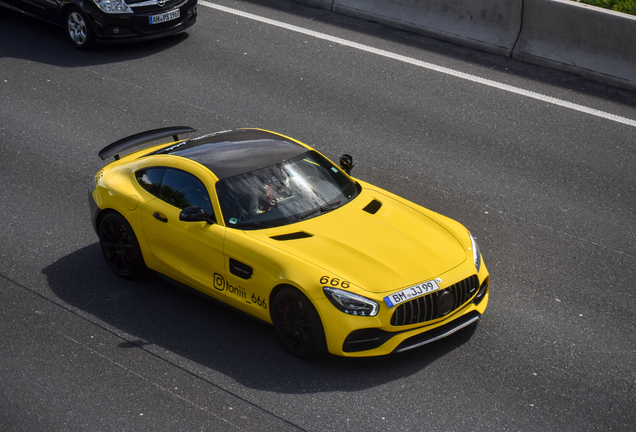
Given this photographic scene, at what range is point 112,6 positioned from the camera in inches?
503

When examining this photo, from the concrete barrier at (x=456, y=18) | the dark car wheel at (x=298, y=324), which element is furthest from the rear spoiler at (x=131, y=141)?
the concrete barrier at (x=456, y=18)

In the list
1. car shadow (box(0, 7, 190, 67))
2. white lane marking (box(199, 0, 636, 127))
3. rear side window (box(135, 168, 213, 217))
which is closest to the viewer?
rear side window (box(135, 168, 213, 217))

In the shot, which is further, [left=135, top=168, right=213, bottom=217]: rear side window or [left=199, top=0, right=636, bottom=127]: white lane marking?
[left=199, top=0, right=636, bottom=127]: white lane marking

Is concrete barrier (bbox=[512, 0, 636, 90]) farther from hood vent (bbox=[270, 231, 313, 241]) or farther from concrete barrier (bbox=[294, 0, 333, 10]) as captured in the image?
hood vent (bbox=[270, 231, 313, 241])

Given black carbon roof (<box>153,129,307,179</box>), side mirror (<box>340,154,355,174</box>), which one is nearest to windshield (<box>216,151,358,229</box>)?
black carbon roof (<box>153,129,307,179</box>)

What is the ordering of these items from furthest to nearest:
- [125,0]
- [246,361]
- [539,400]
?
1. [125,0]
2. [246,361]
3. [539,400]

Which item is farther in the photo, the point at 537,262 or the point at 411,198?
the point at 411,198

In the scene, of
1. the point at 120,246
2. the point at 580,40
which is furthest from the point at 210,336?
the point at 580,40

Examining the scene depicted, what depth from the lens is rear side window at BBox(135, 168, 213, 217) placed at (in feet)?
22.5

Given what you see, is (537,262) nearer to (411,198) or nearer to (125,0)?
(411,198)

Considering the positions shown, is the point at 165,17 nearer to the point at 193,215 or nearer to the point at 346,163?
the point at 346,163

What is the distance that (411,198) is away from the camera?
884 centimetres

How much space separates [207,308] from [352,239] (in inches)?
66.2

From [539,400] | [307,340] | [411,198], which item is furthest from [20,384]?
[411,198]
